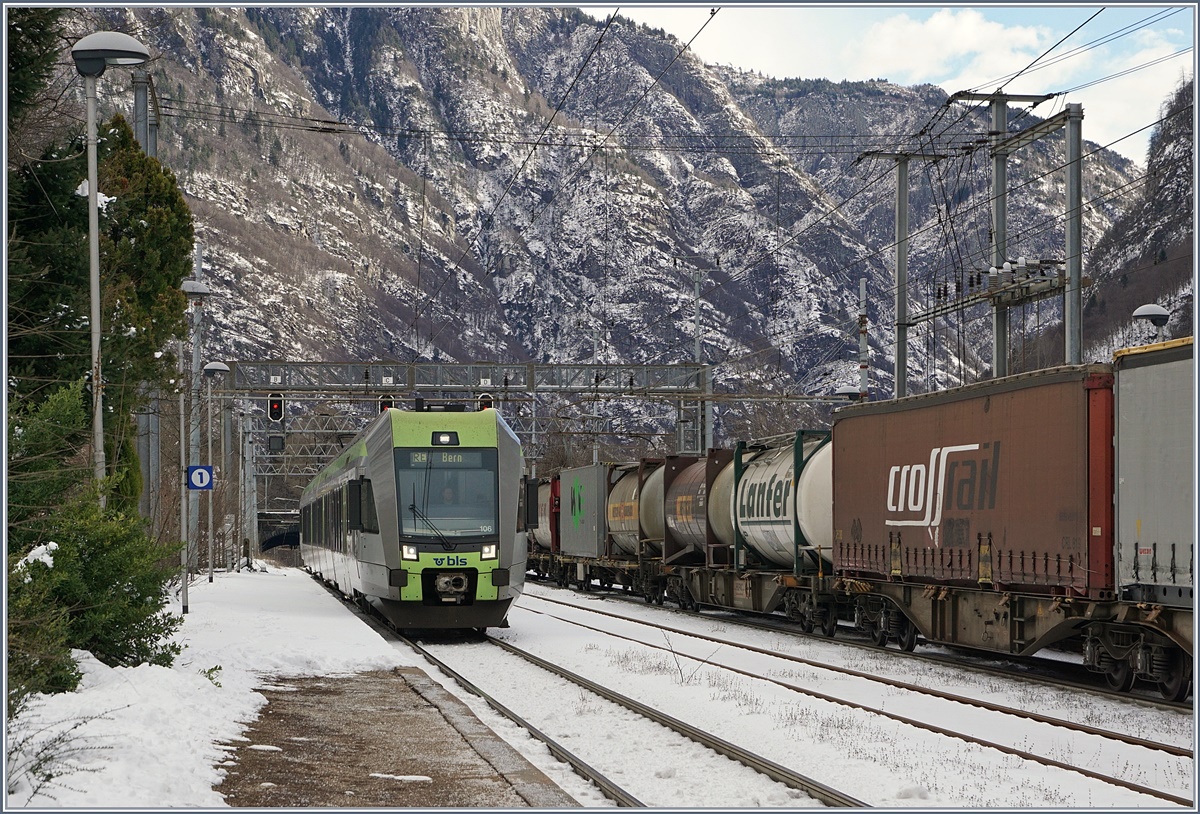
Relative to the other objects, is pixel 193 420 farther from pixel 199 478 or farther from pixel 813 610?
pixel 813 610

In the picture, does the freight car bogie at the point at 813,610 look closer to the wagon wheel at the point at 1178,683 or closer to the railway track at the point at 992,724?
the railway track at the point at 992,724

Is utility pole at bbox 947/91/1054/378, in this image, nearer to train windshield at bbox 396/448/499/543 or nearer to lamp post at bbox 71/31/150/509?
train windshield at bbox 396/448/499/543

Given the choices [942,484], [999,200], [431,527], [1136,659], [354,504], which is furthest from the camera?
[999,200]

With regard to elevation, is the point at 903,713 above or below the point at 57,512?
below

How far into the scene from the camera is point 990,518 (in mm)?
16812

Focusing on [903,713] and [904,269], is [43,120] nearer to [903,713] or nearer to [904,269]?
[903,713]

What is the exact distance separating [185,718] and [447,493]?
33.3 ft

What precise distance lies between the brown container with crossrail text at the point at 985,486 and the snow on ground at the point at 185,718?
172 inches

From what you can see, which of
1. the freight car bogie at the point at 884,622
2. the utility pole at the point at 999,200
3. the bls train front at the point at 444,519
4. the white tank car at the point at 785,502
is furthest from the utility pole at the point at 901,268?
the bls train front at the point at 444,519

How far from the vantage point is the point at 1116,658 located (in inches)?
575

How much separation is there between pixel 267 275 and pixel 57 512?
596 feet

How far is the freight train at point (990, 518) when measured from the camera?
13578mm

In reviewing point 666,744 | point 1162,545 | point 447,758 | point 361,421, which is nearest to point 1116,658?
point 1162,545

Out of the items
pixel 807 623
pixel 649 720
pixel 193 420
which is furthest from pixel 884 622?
pixel 193 420
